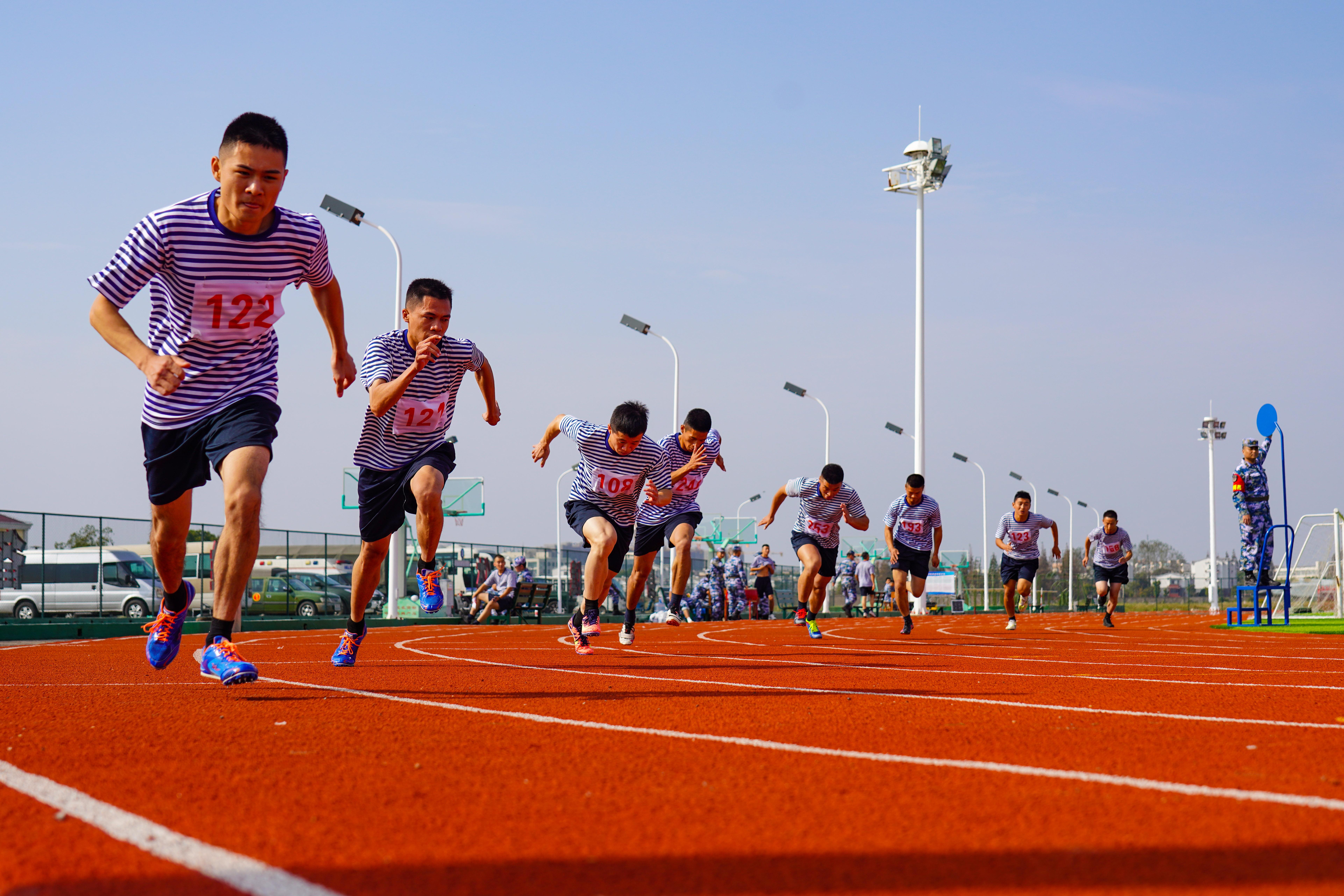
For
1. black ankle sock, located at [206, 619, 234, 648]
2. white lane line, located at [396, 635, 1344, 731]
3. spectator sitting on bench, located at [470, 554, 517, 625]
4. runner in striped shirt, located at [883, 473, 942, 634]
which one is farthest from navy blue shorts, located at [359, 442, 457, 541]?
spectator sitting on bench, located at [470, 554, 517, 625]

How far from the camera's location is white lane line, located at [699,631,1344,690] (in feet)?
20.8

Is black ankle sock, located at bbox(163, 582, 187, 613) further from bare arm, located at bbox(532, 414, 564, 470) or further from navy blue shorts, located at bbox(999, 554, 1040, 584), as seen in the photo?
navy blue shorts, located at bbox(999, 554, 1040, 584)

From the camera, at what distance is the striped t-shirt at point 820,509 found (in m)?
14.0

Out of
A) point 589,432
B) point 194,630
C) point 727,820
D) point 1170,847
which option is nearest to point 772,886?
point 727,820

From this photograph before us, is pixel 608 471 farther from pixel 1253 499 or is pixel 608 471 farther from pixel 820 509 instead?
pixel 1253 499

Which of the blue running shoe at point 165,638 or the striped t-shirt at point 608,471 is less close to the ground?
the striped t-shirt at point 608,471

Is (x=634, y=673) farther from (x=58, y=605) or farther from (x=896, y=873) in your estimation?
(x=58, y=605)

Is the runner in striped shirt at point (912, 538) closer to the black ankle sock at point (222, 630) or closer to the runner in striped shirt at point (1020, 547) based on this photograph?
the runner in striped shirt at point (1020, 547)

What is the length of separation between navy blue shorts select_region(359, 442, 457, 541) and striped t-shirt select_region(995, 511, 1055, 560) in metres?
11.8

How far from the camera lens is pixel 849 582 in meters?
37.1

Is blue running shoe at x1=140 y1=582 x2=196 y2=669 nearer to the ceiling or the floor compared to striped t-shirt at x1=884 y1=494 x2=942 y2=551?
nearer to the floor

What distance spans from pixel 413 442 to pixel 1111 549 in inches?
615

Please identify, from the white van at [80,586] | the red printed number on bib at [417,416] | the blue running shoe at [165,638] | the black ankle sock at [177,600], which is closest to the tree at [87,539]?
the white van at [80,586]

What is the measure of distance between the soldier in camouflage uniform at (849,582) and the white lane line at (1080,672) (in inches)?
978
